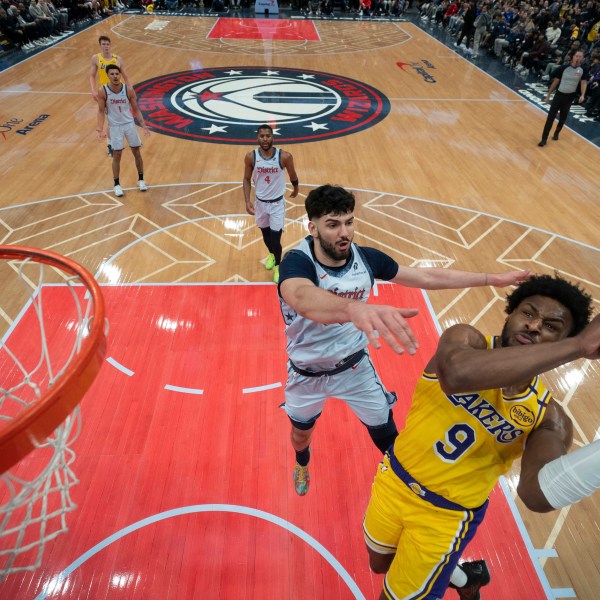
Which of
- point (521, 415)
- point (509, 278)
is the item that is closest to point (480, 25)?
point (509, 278)

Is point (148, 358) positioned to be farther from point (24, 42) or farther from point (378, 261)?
point (24, 42)

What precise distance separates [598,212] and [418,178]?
2.98 metres

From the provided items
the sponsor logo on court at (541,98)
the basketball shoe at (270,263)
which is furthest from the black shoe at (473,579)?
the sponsor logo on court at (541,98)

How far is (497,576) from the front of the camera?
3062 mm

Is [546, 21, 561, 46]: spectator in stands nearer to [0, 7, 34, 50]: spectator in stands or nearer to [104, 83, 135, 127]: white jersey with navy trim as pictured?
[104, 83, 135, 127]: white jersey with navy trim

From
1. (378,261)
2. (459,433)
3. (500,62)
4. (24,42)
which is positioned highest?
(378,261)

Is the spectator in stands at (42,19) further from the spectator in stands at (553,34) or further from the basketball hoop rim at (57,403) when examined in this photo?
the basketball hoop rim at (57,403)

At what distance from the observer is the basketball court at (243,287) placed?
3.14 m

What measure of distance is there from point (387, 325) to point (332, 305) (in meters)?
0.38

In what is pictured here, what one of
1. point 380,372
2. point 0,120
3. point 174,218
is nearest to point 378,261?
point 380,372

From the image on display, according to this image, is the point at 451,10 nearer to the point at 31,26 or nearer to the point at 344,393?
the point at 31,26

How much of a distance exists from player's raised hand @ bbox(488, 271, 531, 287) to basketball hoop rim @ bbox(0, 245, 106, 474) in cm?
211

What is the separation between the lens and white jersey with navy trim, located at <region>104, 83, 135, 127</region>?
6.66m

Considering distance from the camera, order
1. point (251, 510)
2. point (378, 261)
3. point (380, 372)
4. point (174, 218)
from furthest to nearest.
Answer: point (174, 218) → point (380, 372) → point (251, 510) → point (378, 261)
